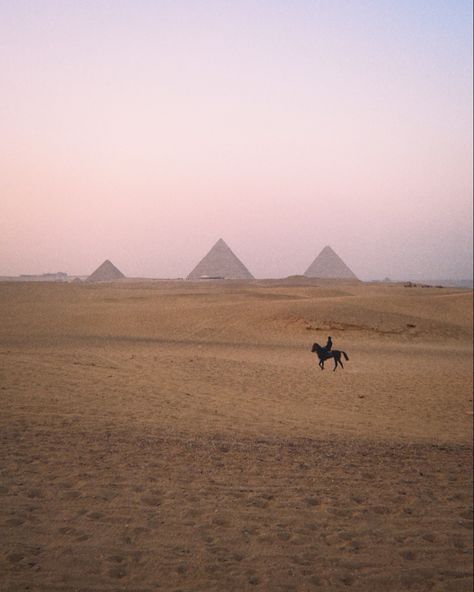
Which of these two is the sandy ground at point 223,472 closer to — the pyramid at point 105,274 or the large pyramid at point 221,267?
the large pyramid at point 221,267

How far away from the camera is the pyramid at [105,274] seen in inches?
4279

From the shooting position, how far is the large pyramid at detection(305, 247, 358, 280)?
384 ft

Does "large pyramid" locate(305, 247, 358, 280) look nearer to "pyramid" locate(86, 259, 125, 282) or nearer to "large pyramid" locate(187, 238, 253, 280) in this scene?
"large pyramid" locate(187, 238, 253, 280)

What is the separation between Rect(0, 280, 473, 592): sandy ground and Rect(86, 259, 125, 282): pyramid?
97972 millimetres

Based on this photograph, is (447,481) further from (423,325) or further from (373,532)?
(423,325)

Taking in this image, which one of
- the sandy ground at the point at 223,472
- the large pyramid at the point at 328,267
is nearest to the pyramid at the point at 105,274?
the large pyramid at the point at 328,267

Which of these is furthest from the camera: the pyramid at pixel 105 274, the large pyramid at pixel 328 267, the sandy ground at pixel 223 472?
the large pyramid at pixel 328 267

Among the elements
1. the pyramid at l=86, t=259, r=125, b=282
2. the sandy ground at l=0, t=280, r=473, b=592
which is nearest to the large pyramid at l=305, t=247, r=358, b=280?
the pyramid at l=86, t=259, r=125, b=282

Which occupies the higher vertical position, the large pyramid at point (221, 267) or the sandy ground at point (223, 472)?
the large pyramid at point (221, 267)

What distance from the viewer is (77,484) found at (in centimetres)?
522

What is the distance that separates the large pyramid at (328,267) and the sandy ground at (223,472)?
105m

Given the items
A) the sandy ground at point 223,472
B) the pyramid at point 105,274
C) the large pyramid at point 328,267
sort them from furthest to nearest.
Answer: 1. the large pyramid at point 328,267
2. the pyramid at point 105,274
3. the sandy ground at point 223,472

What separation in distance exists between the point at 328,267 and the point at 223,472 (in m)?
115

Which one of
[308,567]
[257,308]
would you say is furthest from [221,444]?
[257,308]
